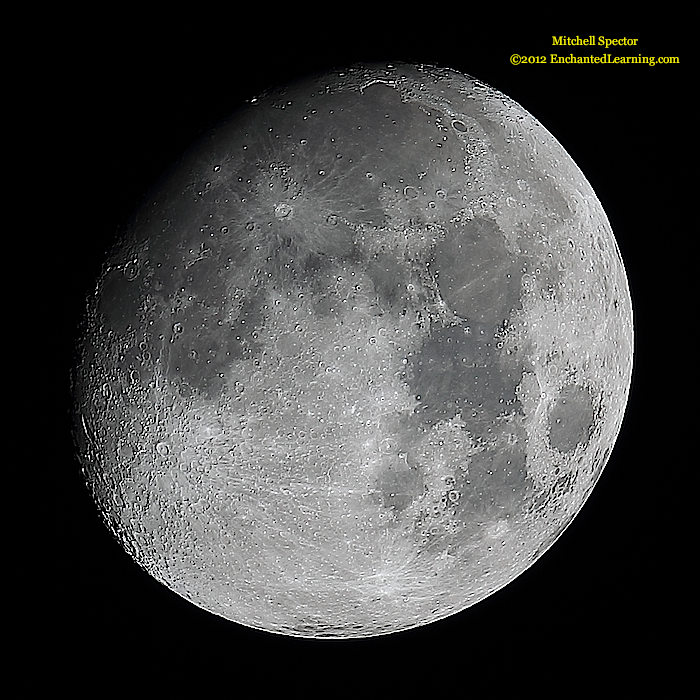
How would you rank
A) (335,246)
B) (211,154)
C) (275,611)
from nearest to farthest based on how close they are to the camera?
(335,246), (211,154), (275,611)

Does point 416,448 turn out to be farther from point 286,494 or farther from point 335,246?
point 335,246

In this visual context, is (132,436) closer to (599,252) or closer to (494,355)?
(494,355)

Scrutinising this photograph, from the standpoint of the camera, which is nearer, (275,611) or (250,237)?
(250,237)

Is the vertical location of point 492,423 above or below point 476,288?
below

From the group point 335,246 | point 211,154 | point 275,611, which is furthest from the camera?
point 275,611

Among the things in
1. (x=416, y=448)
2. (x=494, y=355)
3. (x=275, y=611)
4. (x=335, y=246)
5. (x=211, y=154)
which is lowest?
(x=275, y=611)

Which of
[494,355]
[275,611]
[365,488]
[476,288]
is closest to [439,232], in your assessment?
[476,288]
